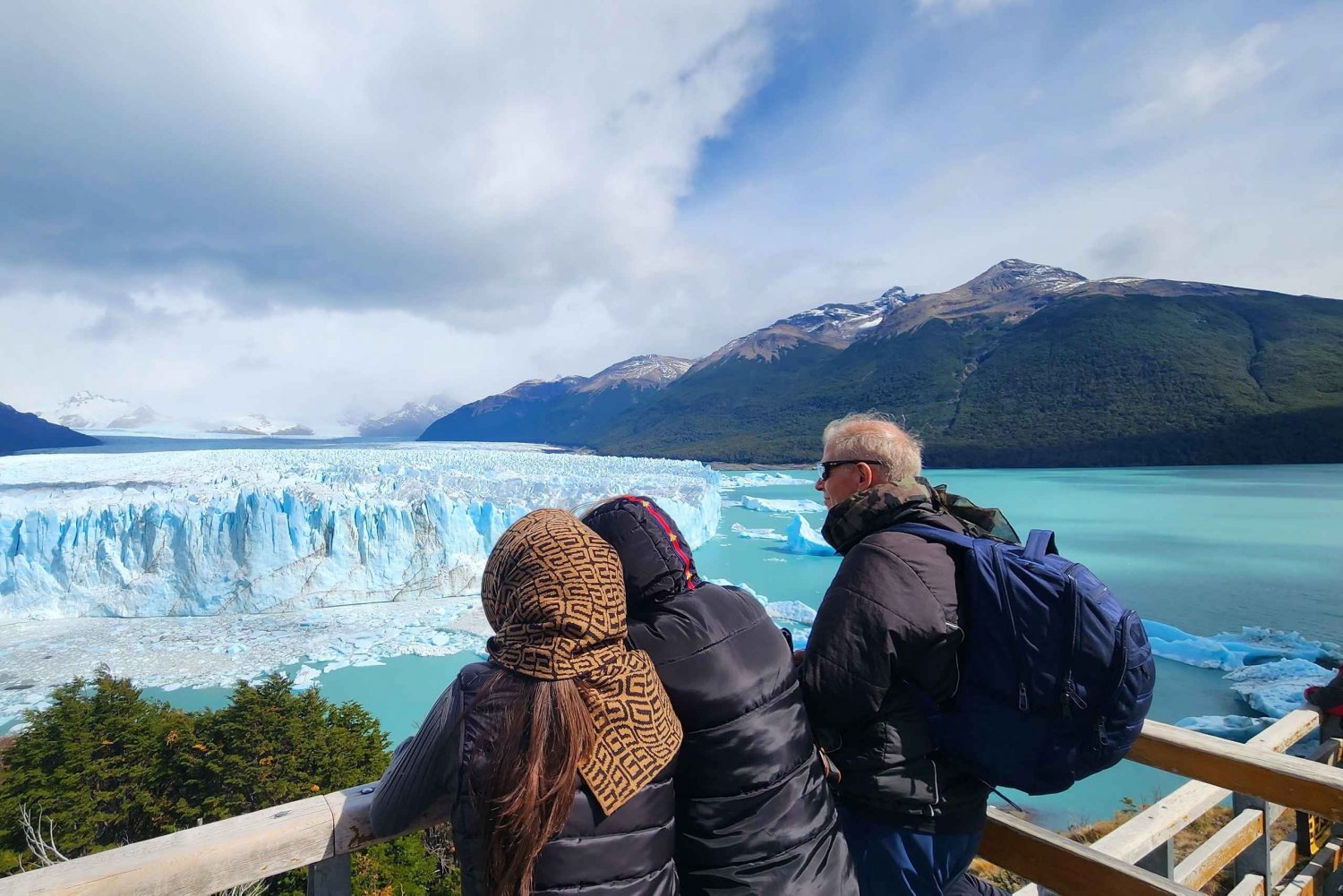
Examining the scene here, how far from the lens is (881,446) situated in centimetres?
132

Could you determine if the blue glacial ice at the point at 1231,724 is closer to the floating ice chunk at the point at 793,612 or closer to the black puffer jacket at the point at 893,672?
the floating ice chunk at the point at 793,612

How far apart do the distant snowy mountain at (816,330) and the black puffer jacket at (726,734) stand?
10006 centimetres

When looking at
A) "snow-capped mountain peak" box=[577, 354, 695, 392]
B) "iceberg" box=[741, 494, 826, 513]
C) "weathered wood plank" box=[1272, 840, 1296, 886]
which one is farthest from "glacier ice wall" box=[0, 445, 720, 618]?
"snow-capped mountain peak" box=[577, 354, 695, 392]

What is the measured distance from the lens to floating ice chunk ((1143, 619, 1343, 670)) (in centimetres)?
884

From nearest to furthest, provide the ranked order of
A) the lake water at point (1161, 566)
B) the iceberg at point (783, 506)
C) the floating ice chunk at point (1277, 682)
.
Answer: the floating ice chunk at point (1277, 682), the lake water at point (1161, 566), the iceberg at point (783, 506)

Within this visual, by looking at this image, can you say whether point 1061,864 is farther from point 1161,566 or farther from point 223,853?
point 1161,566

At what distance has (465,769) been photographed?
2.63 ft

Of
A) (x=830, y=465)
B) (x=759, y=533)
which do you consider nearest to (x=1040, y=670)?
(x=830, y=465)

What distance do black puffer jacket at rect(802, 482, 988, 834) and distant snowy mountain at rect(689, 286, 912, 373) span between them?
9991 cm

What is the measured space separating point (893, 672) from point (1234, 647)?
441 inches

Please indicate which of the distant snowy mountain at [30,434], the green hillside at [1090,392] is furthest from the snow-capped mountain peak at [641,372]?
the distant snowy mountain at [30,434]

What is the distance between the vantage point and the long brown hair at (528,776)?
755 mm

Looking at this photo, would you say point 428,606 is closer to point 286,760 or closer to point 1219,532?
point 286,760

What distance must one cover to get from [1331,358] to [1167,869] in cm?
5880
